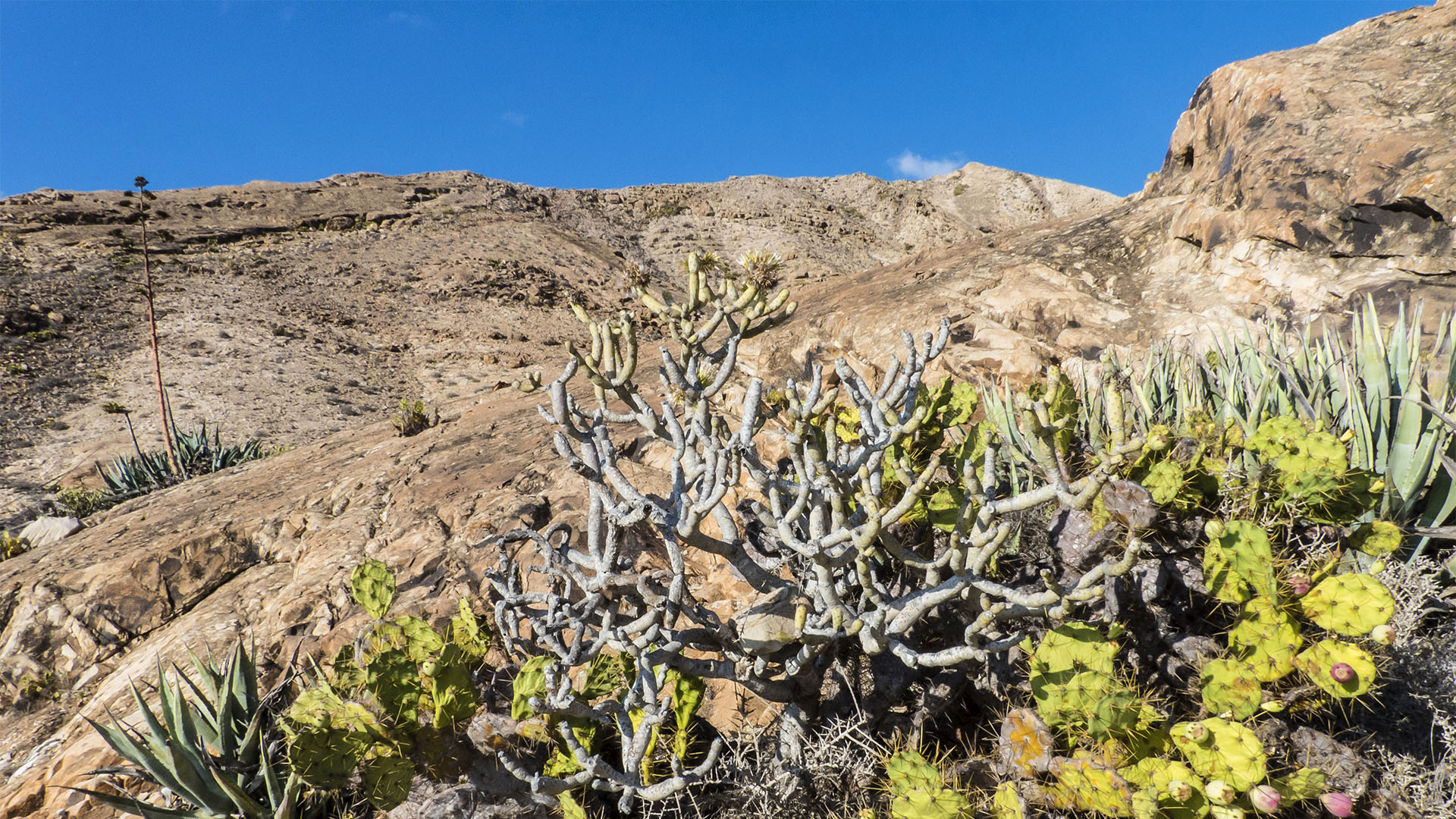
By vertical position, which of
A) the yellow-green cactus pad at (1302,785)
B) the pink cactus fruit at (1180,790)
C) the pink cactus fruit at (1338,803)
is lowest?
the pink cactus fruit at (1338,803)

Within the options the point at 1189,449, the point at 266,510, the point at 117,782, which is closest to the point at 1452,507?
the point at 1189,449

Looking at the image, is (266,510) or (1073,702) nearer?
(1073,702)

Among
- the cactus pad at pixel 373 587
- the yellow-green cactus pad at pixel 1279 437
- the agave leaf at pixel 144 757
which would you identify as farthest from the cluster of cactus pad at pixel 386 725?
the yellow-green cactus pad at pixel 1279 437

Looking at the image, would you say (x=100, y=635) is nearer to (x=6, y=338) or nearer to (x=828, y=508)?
(x=828, y=508)

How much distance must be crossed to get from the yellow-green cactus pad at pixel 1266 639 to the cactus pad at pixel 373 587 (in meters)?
3.14

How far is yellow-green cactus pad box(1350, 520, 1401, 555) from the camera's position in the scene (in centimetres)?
254

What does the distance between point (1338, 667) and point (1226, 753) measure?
0.42 metres

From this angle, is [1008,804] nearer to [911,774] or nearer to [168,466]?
[911,774]

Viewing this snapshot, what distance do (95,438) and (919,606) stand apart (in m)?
16.2

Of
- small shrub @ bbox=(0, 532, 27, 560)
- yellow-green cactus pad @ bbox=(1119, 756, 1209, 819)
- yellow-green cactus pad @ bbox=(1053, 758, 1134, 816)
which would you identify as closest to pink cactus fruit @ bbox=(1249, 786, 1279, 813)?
yellow-green cactus pad @ bbox=(1119, 756, 1209, 819)

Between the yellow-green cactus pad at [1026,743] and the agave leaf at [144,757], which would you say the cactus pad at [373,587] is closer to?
the agave leaf at [144,757]

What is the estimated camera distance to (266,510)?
5246mm

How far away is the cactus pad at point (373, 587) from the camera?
2.99 metres

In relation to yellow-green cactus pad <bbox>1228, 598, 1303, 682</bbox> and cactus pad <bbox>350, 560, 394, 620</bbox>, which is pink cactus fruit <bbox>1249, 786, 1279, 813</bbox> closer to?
yellow-green cactus pad <bbox>1228, 598, 1303, 682</bbox>
